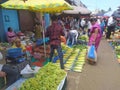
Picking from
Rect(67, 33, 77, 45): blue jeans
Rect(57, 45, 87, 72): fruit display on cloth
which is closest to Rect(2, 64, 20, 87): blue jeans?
Rect(57, 45, 87, 72): fruit display on cloth

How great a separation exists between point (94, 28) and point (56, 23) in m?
2.54

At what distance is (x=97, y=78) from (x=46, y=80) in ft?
8.15

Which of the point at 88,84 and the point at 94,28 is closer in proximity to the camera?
the point at 88,84

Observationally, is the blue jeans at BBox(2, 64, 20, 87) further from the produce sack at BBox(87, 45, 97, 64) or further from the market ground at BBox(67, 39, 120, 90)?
the produce sack at BBox(87, 45, 97, 64)

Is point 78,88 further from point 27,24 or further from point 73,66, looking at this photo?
point 27,24

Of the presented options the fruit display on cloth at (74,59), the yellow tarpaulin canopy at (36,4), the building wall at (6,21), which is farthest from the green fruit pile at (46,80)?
the building wall at (6,21)

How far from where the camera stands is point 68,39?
1452 cm

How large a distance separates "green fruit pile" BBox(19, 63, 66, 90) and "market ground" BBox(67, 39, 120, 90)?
25.8 inches

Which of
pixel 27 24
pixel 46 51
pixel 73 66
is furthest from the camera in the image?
pixel 27 24

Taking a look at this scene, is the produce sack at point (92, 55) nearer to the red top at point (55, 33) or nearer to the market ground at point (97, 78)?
the market ground at point (97, 78)

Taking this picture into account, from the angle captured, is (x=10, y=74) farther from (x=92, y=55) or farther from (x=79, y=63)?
(x=92, y=55)

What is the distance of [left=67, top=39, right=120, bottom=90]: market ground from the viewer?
6795mm

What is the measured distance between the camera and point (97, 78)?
7.62m

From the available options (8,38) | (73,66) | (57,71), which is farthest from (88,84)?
(8,38)
